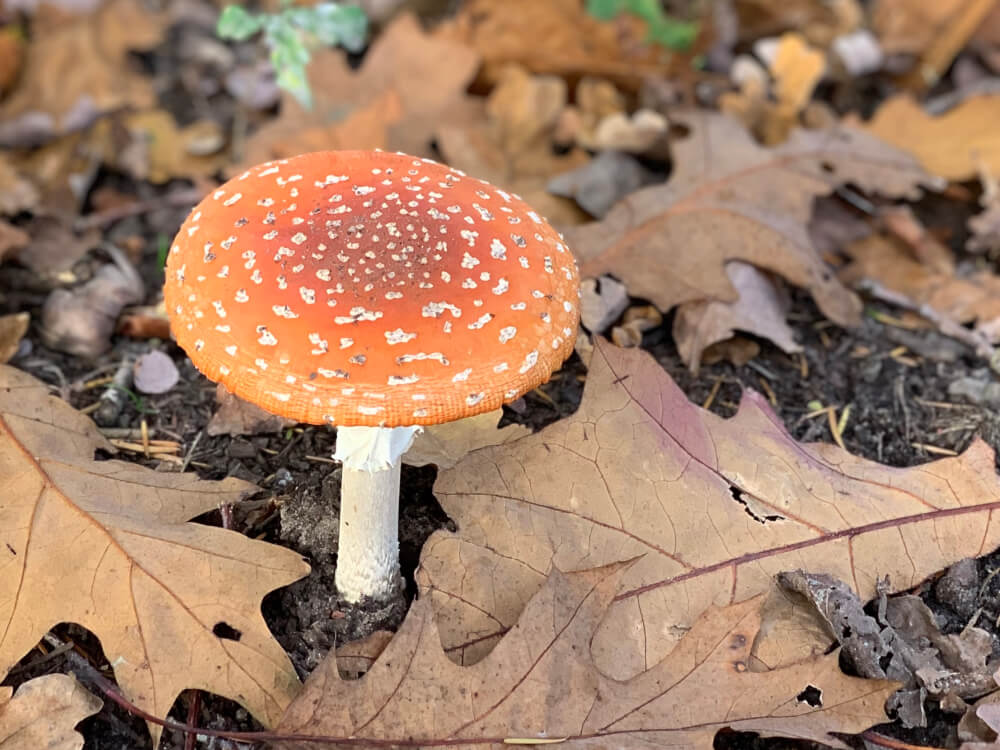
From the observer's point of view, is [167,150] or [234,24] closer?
[234,24]

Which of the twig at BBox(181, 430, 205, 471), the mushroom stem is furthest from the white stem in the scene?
the twig at BBox(181, 430, 205, 471)

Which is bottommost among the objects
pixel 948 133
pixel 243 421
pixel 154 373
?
pixel 154 373

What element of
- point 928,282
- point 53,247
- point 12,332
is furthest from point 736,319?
point 53,247

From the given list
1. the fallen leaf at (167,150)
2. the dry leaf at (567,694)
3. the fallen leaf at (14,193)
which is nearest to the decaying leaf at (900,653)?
the dry leaf at (567,694)

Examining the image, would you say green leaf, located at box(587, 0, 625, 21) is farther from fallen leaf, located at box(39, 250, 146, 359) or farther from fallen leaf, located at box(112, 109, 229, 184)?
fallen leaf, located at box(39, 250, 146, 359)

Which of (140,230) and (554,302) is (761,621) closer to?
(554,302)

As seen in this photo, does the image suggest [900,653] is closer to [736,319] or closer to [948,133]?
[736,319]

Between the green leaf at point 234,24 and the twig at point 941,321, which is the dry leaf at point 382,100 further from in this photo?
the twig at point 941,321
